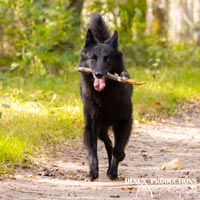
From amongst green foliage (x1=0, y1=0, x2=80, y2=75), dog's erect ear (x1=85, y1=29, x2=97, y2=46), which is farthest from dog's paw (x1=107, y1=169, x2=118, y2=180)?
green foliage (x1=0, y1=0, x2=80, y2=75)

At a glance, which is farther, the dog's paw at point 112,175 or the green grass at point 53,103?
the green grass at point 53,103

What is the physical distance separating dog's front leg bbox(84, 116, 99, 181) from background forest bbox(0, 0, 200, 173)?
0.77 metres

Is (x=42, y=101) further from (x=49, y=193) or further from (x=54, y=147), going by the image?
(x=49, y=193)

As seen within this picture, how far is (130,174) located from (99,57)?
4.66 feet

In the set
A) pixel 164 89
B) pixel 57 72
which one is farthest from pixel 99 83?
pixel 57 72

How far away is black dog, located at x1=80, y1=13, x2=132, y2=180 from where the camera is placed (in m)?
7.29

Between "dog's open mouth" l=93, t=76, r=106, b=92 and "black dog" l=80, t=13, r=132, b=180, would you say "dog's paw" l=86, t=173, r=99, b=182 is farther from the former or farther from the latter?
"dog's open mouth" l=93, t=76, r=106, b=92

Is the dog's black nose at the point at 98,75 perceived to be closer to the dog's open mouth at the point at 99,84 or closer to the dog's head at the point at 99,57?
the dog's head at the point at 99,57

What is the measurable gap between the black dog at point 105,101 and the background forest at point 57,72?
890mm

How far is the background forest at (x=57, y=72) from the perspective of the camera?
9.16m

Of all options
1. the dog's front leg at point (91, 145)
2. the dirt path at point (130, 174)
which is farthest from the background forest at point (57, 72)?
the dog's front leg at point (91, 145)

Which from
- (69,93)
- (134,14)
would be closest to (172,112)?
(69,93)

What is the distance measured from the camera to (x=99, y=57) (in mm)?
7258

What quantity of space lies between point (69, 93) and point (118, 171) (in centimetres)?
441
